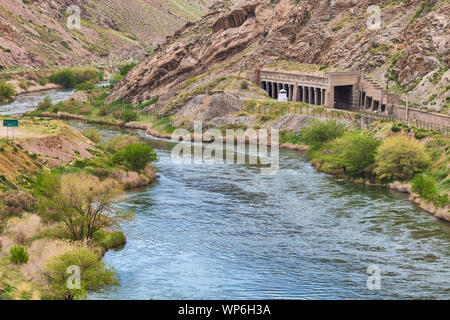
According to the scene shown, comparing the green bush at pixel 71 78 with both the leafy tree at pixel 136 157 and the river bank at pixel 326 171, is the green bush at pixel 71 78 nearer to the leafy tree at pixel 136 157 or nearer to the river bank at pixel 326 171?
the river bank at pixel 326 171

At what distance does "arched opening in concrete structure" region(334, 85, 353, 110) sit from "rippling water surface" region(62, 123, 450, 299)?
42447mm

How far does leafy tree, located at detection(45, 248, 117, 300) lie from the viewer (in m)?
36.9

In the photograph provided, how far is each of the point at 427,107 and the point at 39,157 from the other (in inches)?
2242

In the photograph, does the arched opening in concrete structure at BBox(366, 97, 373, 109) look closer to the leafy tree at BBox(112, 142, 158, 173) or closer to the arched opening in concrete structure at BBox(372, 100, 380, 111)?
the arched opening in concrete structure at BBox(372, 100, 380, 111)

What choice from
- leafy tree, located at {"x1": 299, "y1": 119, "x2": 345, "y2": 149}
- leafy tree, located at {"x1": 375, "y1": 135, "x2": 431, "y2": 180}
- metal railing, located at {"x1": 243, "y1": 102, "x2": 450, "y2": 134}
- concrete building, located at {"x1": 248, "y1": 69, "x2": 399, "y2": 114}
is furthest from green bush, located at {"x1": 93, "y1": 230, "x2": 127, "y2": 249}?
concrete building, located at {"x1": 248, "y1": 69, "x2": 399, "y2": 114}

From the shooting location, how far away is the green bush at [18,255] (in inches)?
1606

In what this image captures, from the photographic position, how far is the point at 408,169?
69500mm

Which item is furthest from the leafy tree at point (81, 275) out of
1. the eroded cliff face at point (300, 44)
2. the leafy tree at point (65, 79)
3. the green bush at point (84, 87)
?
the leafy tree at point (65, 79)

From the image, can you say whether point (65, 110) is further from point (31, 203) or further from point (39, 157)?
point (31, 203)

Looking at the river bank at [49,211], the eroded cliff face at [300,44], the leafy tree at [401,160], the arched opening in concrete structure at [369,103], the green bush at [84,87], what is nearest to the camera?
the river bank at [49,211]

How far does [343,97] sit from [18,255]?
85260 mm

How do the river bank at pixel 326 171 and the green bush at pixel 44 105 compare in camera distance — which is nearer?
the river bank at pixel 326 171

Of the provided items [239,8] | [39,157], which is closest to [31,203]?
[39,157]

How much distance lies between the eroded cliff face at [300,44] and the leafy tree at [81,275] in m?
72.4
